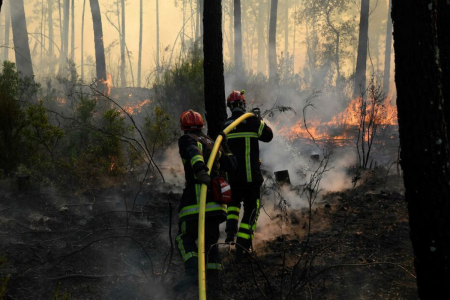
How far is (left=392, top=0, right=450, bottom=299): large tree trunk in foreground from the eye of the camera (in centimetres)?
298

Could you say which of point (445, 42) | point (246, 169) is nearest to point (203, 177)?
point (246, 169)

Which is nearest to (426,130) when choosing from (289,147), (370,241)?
(370,241)

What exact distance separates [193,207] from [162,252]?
1727 millimetres

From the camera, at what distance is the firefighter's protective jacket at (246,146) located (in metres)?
5.81

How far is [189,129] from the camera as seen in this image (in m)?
4.73

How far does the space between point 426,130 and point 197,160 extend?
2155mm

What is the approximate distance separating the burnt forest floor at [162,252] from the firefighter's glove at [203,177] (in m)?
0.67

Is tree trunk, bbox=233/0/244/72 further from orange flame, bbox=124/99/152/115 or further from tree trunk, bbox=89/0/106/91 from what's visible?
tree trunk, bbox=89/0/106/91

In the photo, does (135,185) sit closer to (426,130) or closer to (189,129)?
(189,129)

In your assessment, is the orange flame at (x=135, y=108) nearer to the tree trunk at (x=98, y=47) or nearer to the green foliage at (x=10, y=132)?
the tree trunk at (x=98, y=47)

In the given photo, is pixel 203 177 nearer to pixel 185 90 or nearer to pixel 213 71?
pixel 213 71

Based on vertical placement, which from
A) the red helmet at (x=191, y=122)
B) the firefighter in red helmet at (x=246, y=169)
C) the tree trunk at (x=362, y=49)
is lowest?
the firefighter in red helmet at (x=246, y=169)

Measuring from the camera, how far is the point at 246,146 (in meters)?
5.84

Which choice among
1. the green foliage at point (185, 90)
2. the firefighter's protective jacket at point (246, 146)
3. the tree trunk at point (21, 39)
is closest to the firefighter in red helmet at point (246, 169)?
the firefighter's protective jacket at point (246, 146)
